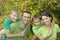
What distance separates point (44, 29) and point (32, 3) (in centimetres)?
273

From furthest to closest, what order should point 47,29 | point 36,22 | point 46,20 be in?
point 36,22, point 47,29, point 46,20

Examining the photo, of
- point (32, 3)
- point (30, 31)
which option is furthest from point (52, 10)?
point (30, 31)

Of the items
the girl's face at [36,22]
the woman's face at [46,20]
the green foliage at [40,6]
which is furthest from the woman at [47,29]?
the green foliage at [40,6]

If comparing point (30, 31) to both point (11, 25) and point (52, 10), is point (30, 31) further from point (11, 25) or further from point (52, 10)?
point (52, 10)

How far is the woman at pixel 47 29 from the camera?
195 inches

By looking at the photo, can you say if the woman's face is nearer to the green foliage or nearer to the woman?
the woman

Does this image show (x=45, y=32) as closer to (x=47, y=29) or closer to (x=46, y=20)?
(x=47, y=29)

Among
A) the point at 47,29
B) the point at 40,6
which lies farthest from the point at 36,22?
the point at 40,6

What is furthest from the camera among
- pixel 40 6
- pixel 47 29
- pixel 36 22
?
pixel 40 6

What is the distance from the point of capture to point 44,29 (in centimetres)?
505

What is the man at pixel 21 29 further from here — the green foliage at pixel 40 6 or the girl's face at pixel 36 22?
the green foliage at pixel 40 6

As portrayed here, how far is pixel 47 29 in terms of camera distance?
505cm

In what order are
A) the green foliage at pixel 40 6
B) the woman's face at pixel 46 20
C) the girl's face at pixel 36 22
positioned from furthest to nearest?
the green foliage at pixel 40 6, the girl's face at pixel 36 22, the woman's face at pixel 46 20

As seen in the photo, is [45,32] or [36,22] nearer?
[45,32]
